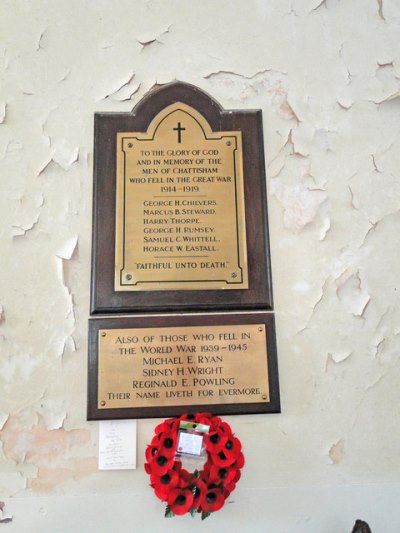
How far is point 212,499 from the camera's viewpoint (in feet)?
3.62

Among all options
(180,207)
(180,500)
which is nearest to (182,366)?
(180,500)

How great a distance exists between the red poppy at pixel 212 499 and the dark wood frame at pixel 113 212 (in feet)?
1.59

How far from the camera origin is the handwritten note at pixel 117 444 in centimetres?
123

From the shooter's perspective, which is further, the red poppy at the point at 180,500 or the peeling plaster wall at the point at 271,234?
the peeling plaster wall at the point at 271,234

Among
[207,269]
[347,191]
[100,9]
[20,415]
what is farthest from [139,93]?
[20,415]

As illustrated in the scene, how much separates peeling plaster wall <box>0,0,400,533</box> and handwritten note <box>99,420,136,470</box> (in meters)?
0.03

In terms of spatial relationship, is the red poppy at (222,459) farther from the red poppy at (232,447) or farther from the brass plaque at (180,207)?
the brass plaque at (180,207)

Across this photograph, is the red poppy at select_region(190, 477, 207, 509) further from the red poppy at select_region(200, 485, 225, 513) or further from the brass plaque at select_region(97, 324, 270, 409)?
the brass plaque at select_region(97, 324, 270, 409)

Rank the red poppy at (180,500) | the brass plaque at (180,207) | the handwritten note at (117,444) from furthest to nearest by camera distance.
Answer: the brass plaque at (180,207) → the handwritten note at (117,444) → the red poppy at (180,500)

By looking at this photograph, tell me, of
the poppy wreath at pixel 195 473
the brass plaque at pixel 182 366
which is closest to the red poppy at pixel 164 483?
the poppy wreath at pixel 195 473

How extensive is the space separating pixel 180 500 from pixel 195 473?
0.07 metres

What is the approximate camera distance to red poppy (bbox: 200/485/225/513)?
109cm

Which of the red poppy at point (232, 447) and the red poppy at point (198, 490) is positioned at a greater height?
the red poppy at point (232, 447)

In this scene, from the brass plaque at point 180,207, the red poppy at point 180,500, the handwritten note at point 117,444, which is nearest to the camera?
the red poppy at point 180,500
